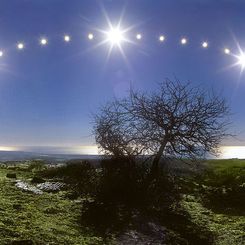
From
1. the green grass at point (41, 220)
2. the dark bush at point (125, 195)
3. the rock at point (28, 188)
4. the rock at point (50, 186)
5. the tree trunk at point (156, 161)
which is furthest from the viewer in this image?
the tree trunk at point (156, 161)

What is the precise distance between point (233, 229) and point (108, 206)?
639 cm

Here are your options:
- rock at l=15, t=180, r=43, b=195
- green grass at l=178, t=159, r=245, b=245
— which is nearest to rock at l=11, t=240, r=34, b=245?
green grass at l=178, t=159, r=245, b=245

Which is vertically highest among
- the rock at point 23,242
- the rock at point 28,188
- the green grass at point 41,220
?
the rock at point 28,188

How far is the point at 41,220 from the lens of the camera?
17.2 m

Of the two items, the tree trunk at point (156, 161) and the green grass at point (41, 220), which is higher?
the tree trunk at point (156, 161)

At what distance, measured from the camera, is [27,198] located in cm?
2228

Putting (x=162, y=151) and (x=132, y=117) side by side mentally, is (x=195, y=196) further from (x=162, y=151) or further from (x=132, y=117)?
(x=132, y=117)

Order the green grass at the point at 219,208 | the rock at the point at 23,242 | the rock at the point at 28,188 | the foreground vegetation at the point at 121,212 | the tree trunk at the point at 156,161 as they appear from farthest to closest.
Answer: the tree trunk at the point at 156,161 → the rock at the point at 28,188 → the green grass at the point at 219,208 → the foreground vegetation at the point at 121,212 → the rock at the point at 23,242

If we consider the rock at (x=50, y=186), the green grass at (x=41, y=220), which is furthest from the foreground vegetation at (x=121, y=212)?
the rock at (x=50, y=186)

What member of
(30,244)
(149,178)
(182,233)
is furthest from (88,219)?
(149,178)

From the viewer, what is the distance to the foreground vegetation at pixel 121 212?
52.9 ft

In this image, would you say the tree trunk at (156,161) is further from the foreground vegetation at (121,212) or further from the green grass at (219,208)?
the green grass at (219,208)

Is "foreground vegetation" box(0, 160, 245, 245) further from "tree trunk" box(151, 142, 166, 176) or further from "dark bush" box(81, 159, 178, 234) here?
"tree trunk" box(151, 142, 166, 176)

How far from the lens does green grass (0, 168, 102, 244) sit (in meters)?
14.5
